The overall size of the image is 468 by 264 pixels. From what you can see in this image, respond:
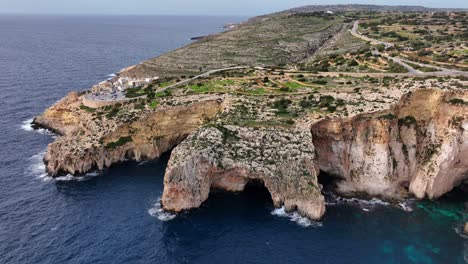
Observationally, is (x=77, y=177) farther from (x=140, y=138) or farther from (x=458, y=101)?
(x=458, y=101)

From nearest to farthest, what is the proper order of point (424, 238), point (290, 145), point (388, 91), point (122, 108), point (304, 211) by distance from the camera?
point (424, 238), point (304, 211), point (290, 145), point (388, 91), point (122, 108)

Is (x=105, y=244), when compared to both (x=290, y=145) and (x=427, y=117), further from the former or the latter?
(x=427, y=117)

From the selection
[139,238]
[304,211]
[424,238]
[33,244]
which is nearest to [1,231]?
[33,244]

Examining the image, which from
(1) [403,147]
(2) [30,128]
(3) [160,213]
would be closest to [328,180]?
(1) [403,147]

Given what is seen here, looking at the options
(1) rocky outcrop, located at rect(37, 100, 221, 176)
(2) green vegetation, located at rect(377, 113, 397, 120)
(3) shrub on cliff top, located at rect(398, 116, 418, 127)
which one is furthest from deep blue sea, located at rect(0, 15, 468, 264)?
(2) green vegetation, located at rect(377, 113, 397, 120)

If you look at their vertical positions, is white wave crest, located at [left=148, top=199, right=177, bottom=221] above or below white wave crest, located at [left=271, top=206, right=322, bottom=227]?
below

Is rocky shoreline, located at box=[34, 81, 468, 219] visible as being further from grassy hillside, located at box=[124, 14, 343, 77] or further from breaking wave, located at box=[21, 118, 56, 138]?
grassy hillside, located at box=[124, 14, 343, 77]
